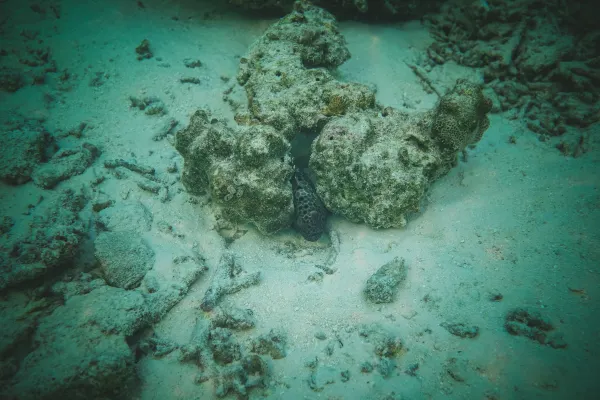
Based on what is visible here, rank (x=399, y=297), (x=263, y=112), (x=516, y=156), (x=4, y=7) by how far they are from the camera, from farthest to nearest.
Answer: (x=4, y=7), (x=516, y=156), (x=263, y=112), (x=399, y=297)

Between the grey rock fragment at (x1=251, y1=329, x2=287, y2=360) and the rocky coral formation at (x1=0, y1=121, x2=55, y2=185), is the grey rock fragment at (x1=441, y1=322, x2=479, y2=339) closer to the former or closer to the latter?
the grey rock fragment at (x1=251, y1=329, x2=287, y2=360)

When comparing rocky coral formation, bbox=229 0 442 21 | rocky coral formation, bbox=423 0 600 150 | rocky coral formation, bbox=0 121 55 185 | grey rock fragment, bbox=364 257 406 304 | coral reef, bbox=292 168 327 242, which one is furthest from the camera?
rocky coral formation, bbox=229 0 442 21

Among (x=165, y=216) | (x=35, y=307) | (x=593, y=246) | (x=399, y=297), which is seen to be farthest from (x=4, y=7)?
(x=593, y=246)

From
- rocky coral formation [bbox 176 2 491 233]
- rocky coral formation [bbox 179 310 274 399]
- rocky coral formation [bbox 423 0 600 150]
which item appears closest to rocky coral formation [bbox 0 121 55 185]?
rocky coral formation [bbox 176 2 491 233]

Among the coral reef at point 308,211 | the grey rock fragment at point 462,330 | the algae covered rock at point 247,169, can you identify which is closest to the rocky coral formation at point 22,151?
the algae covered rock at point 247,169

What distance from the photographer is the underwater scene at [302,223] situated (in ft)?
9.82

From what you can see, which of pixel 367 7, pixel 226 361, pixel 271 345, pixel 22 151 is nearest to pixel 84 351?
pixel 226 361

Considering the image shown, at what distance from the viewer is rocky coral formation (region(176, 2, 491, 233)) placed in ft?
12.4

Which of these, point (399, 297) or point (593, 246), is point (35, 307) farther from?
point (593, 246)

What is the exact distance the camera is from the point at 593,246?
12.0ft

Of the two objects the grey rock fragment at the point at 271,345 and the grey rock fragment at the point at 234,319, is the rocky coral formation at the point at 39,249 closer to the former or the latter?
the grey rock fragment at the point at 234,319

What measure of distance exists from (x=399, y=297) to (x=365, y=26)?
21.6 feet

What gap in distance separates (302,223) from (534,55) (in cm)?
576

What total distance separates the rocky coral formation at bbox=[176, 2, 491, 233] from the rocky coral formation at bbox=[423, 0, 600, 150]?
273cm
